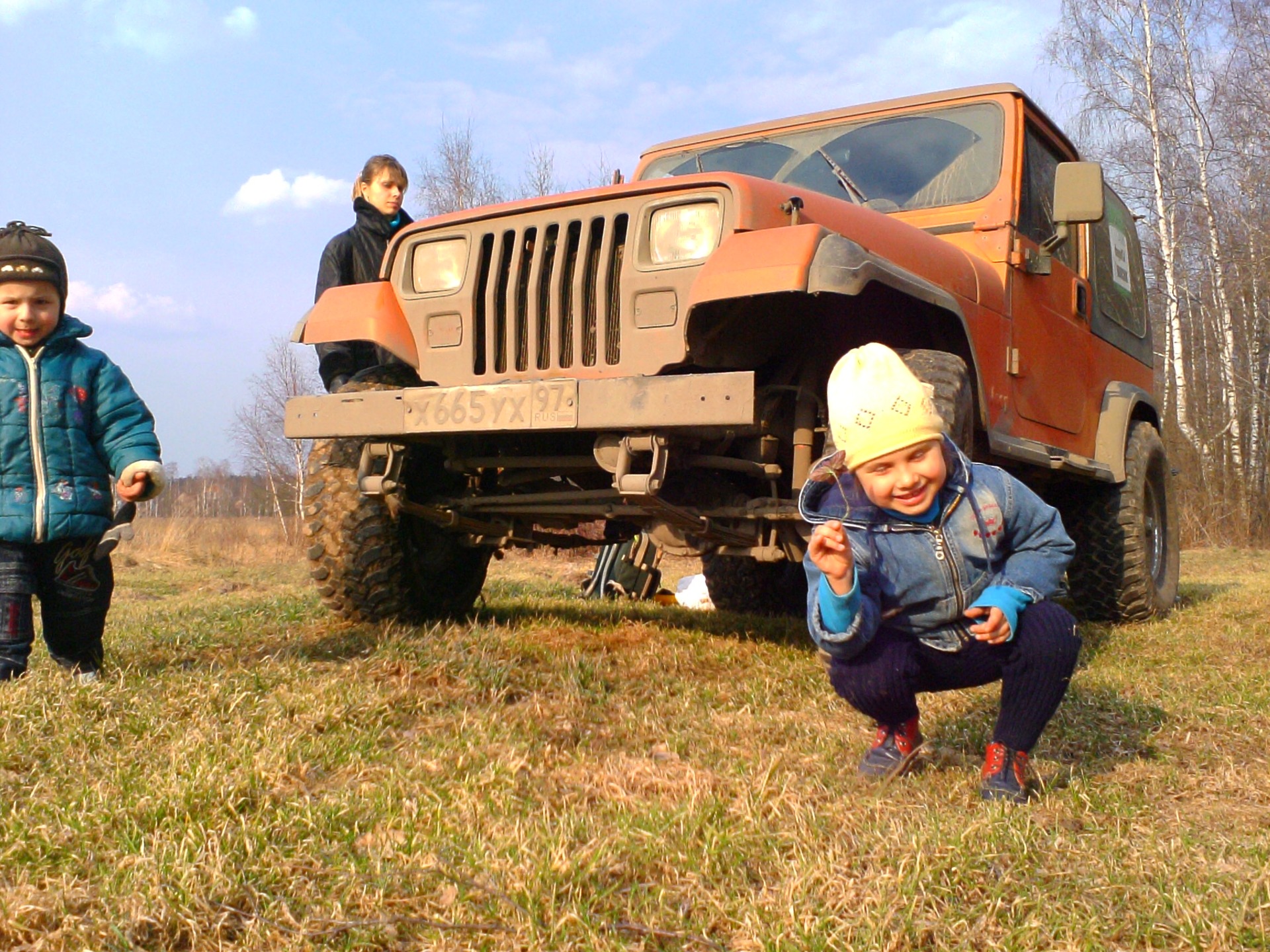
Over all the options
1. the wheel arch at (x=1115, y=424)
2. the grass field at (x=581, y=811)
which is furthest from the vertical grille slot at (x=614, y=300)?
the wheel arch at (x=1115, y=424)

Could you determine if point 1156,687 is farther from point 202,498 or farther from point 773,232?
point 202,498

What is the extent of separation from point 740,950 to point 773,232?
2.00 meters

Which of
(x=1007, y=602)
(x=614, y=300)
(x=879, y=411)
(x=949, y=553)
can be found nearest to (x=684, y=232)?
(x=614, y=300)

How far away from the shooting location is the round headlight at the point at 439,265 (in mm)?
3627

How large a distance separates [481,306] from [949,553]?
184 centimetres

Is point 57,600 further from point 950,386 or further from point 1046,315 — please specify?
point 1046,315

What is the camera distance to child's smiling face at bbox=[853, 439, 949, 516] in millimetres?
2217

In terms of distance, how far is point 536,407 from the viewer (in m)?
3.18

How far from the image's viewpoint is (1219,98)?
1786 centimetres

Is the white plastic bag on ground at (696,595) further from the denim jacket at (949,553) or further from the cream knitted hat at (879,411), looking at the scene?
the cream knitted hat at (879,411)

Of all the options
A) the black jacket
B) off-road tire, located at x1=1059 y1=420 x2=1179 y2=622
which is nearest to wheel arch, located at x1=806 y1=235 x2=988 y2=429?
off-road tire, located at x1=1059 y1=420 x2=1179 y2=622

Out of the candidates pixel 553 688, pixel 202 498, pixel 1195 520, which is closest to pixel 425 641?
pixel 553 688

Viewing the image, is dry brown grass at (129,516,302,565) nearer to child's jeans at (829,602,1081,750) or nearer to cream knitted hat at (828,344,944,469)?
child's jeans at (829,602,1081,750)

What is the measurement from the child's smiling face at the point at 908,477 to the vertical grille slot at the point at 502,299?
1.54 metres
